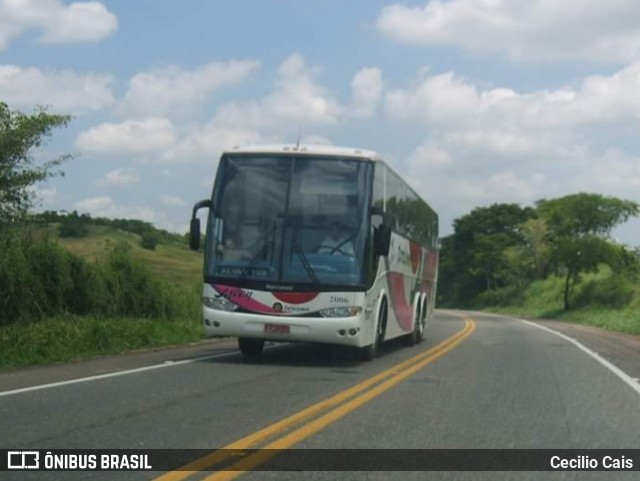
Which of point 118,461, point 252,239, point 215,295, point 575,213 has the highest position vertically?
point 575,213

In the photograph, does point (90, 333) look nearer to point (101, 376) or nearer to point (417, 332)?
point (101, 376)

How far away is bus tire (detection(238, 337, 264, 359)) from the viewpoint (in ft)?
57.7

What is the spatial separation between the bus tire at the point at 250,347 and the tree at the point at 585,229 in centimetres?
4487

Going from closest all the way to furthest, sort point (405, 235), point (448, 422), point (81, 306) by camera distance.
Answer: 1. point (448, 422)
2. point (405, 235)
3. point (81, 306)

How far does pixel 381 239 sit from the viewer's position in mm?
16281

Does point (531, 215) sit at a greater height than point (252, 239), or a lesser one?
greater

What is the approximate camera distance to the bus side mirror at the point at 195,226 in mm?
15805

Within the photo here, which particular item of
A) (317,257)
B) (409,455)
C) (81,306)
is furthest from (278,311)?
(81,306)

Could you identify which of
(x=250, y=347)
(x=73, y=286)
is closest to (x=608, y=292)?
(x=73, y=286)

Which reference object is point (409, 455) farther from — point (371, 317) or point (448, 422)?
point (371, 317)

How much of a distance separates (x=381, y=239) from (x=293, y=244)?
1.56 m

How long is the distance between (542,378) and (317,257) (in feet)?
13.2

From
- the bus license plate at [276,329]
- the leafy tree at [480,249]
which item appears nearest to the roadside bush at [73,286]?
the bus license plate at [276,329]

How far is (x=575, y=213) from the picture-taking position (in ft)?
200
